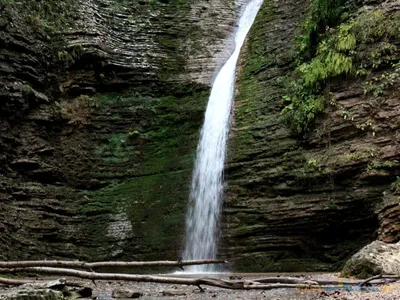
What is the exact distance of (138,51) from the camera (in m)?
14.0

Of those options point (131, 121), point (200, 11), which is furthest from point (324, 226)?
point (200, 11)

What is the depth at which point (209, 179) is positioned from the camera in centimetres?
1087

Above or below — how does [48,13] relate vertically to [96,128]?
above

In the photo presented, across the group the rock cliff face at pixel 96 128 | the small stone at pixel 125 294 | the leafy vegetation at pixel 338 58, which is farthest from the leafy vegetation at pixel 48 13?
the small stone at pixel 125 294

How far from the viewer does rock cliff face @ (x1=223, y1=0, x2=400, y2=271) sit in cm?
884

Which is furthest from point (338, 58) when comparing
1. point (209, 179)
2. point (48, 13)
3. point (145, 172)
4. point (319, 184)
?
point (48, 13)

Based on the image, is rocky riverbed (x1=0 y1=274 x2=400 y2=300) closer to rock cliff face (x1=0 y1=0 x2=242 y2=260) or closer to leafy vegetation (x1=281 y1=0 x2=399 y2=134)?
leafy vegetation (x1=281 y1=0 x2=399 y2=134)

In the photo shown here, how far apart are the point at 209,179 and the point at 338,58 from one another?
3.80 meters

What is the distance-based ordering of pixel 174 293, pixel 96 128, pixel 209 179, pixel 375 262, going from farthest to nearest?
pixel 96 128
pixel 209 179
pixel 375 262
pixel 174 293

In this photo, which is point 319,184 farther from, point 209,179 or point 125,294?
point 125,294

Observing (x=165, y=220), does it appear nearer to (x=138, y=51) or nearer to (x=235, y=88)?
(x=235, y=88)

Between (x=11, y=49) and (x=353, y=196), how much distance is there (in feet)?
27.8

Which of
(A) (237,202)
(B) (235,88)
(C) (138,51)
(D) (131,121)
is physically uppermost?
(C) (138,51)

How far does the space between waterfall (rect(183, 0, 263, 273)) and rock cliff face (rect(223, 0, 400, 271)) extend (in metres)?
0.33
